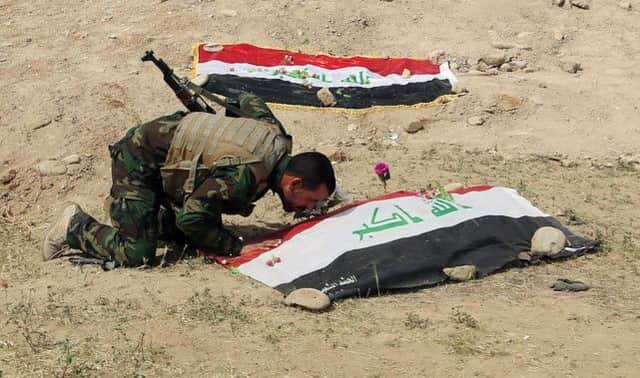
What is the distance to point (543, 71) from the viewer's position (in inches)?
392

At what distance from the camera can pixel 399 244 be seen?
5.07 meters

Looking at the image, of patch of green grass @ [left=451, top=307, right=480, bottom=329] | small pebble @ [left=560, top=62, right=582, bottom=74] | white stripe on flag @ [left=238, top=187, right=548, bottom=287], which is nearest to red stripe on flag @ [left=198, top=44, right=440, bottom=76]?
small pebble @ [left=560, top=62, right=582, bottom=74]

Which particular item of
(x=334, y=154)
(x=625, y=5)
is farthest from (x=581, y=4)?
(x=334, y=154)

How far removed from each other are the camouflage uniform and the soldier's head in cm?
7

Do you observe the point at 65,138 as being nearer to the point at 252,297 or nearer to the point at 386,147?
the point at 386,147

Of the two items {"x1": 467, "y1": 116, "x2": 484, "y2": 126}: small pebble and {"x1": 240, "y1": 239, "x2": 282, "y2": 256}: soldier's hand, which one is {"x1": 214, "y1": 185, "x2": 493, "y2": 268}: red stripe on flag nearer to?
{"x1": 240, "y1": 239, "x2": 282, "y2": 256}: soldier's hand

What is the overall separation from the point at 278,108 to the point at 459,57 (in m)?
2.59

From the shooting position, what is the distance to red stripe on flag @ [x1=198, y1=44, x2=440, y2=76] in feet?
30.1

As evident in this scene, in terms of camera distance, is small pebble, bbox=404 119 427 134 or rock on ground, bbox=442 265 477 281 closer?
rock on ground, bbox=442 265 477 281

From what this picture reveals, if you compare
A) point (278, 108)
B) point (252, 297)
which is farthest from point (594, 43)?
point (252, 297)

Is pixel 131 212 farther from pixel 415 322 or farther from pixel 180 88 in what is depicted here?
pixel 415 322

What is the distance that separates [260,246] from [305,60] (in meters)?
4.45

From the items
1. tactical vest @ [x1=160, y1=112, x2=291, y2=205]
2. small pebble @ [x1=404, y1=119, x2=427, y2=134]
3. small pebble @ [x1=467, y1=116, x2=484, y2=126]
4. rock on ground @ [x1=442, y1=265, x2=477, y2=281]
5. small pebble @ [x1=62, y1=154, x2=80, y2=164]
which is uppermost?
tactical vest @ [x1=160, y1=112, x2=291, y2=205]

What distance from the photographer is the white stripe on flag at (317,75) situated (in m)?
8.88
